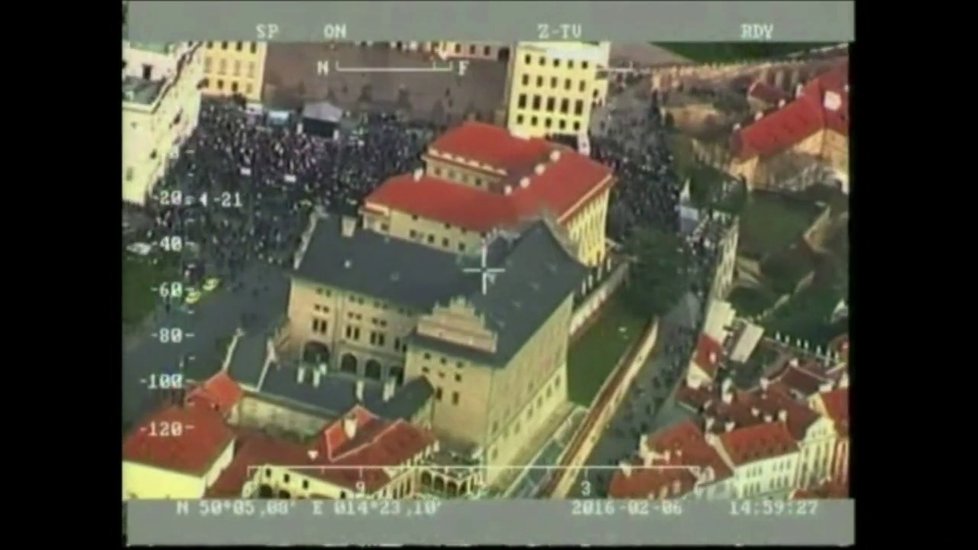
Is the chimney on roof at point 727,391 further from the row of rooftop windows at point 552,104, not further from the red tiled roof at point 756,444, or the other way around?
the row of rooftop windows at point 552,104

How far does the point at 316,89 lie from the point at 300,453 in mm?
451

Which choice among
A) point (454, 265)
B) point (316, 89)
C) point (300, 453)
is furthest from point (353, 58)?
point (300, 453)

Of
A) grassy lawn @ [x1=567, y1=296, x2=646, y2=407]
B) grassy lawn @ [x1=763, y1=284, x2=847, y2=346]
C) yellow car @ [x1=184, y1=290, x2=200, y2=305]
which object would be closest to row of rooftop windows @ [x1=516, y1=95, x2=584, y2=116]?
grassy lawn @ [x1=567, y1=296, x2=646, y2=407]

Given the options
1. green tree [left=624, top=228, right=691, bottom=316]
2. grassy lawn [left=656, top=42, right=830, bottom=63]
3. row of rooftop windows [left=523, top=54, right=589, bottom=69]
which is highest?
grassy lawn [left=656, top=42, right=830, bottom=63]

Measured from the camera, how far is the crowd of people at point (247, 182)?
9.59 feet

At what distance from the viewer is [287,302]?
293 cm

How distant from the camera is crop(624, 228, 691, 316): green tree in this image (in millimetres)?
2949

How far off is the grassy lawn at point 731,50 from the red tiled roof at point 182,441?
73 cm

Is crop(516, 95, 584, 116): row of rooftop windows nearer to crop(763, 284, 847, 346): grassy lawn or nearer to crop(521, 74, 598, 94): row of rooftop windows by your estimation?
→ crop(521, 74, 598, 94): row of rooftop windows

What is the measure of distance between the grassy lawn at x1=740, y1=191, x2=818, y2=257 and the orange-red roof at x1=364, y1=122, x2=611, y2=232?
0.20 metres

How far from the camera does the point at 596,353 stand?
2.94 meters

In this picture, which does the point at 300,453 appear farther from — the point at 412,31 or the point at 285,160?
the point at 412,31

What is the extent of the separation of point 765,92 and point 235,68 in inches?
26.0

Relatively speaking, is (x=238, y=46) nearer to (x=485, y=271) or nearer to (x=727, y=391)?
(x=485, y=271)
